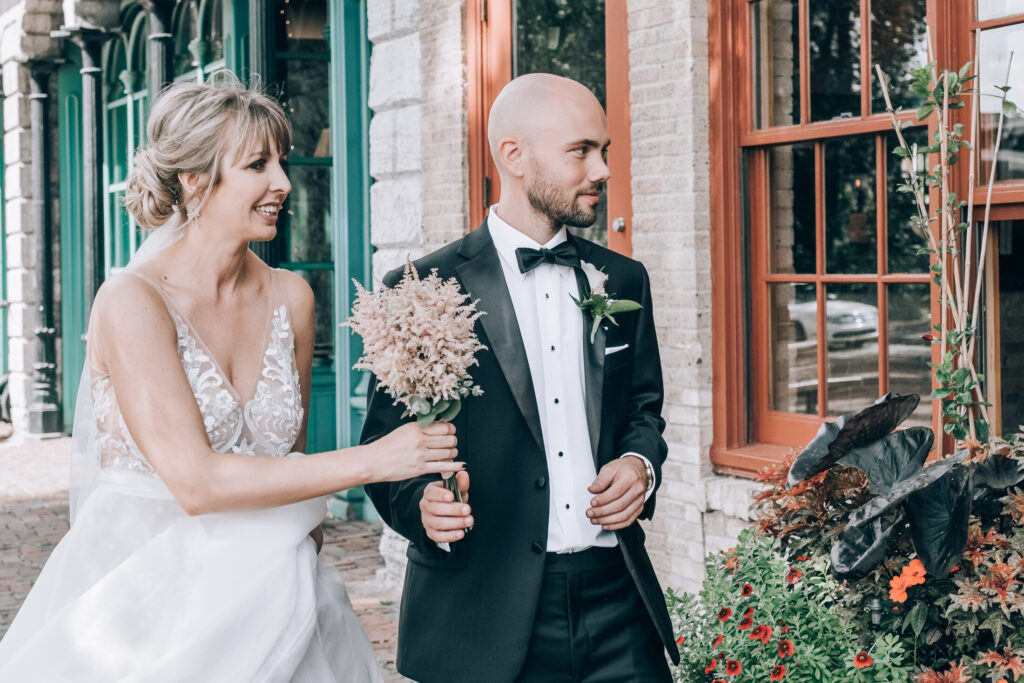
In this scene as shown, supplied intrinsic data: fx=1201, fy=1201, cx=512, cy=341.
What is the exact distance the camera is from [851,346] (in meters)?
4.52

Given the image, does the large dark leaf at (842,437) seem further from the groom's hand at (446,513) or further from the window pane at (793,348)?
the window pane at (793,348)

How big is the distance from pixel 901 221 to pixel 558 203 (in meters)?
1.96

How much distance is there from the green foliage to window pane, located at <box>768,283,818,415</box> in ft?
3.77

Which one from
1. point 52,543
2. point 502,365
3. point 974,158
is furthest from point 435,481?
point 52,543

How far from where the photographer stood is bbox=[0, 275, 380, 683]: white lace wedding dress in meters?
2.55

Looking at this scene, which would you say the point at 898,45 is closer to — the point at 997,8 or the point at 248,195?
the point at 997,8

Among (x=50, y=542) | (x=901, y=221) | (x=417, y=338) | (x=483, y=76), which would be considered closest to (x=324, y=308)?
(x=50, y=542)

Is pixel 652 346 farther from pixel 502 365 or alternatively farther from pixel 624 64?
pixel 624 64

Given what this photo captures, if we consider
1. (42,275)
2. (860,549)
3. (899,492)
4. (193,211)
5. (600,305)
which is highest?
(42,275)

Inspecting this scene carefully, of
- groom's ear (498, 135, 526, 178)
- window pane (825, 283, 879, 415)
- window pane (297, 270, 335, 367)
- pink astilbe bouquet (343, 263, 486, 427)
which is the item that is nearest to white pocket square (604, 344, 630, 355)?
groom's ear (498, 135, 526, 178)

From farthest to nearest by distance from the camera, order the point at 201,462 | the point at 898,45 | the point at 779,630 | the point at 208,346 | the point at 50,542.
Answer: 1. the point at 50,542
2. the point at 898,45
3. the point at 779,630
4. the point at 208,346
5. the point at 201,462

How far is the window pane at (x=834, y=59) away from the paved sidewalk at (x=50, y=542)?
9.69ft

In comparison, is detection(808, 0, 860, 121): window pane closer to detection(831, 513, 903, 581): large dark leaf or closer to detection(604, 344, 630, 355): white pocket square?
detection(831, 513, 903, 581): large dark leaf

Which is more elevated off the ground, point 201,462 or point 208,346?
point 208,346
